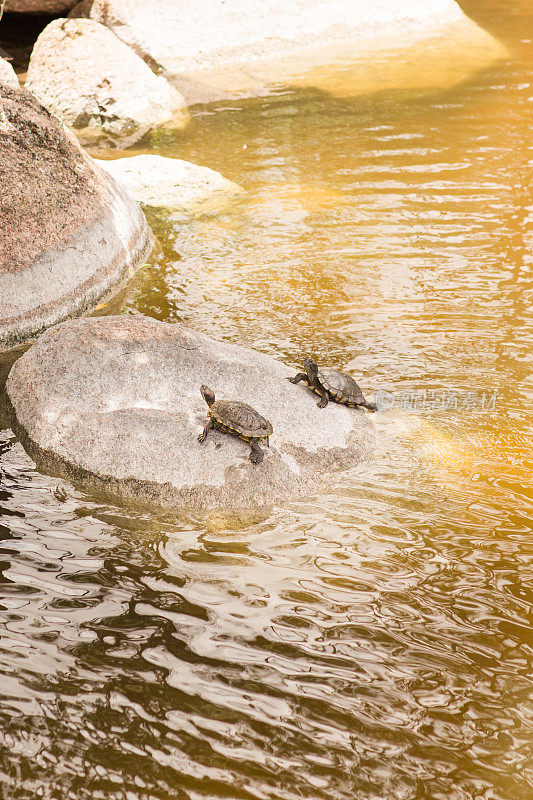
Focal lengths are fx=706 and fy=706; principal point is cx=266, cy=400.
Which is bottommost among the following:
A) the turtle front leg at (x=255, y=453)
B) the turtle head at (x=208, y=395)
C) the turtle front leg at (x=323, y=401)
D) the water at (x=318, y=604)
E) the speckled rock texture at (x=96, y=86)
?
the water at (x=318, y=604)

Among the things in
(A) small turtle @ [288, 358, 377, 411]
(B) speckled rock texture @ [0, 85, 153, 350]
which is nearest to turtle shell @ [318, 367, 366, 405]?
(A) small turtle @ [288, 358, 377, 411]

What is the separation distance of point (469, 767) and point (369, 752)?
1.63ft

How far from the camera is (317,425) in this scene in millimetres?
5750

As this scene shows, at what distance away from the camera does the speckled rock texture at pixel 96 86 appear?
45.6 feet

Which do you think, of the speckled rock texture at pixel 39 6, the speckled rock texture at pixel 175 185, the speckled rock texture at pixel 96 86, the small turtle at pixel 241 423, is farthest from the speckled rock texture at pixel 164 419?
the speckled rock texture at pixel 39 6

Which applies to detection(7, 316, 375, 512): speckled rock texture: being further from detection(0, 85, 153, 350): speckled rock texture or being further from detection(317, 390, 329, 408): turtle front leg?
detection(0, 85, 153, 350): speckled rock texture

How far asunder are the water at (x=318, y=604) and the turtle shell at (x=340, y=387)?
16.7 inches

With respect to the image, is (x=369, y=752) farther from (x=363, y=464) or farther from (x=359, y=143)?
(x=359, y=143)

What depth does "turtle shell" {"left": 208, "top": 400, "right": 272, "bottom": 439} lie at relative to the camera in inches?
204

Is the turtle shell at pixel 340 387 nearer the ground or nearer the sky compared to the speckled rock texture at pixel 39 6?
nearer the ground

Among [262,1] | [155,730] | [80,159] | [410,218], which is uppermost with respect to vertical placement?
[262,1]

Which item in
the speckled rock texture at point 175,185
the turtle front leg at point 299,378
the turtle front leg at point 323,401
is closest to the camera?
the turtle front leg at point 323,401

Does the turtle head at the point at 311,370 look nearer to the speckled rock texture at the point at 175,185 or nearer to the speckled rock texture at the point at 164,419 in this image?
the speckled rock texture at the point at 164,419

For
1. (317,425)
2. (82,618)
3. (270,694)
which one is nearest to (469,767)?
(270,694)
